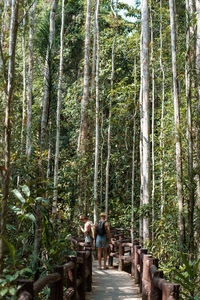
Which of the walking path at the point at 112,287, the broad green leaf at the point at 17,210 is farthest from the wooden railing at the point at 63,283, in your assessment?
the broad green leaf at the point at 17,210

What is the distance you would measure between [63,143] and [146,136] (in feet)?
38.9

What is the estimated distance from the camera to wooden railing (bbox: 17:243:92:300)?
2.83m

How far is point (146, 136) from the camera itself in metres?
9.23

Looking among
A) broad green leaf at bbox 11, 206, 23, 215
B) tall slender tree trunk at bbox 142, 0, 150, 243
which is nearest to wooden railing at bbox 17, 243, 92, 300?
broad green leaf at bbox 11, 206, 23, 215

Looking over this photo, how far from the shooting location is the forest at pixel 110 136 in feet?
16.0

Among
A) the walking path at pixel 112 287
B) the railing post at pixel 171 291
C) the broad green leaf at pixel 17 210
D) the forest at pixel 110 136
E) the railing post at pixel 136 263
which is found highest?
the forest at pixel 110 136

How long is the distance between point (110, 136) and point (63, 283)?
11.6 metres

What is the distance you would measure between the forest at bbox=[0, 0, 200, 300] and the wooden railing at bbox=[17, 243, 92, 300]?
0.60 feet

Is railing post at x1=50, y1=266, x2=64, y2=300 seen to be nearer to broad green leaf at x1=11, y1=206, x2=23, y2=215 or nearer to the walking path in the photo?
broad green leaf at x1=11, y1=206, x2=23, y2=215

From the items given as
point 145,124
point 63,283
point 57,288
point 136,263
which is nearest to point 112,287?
point 136,263

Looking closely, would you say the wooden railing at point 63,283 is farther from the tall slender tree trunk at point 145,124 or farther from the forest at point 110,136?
the tall slender tree trunk at point 145,124

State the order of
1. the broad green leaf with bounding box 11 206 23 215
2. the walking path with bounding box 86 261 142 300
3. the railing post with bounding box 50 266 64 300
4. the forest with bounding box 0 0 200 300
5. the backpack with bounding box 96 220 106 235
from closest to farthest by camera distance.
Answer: the railing post with bounding box 50 266 64 300 < the broad green leaf with bounding box 11 206 23 215 < the forest with bounding box 0 0 200 300 < the walking path with bounding box 86 261 142 300 < the backpack with bounding box 96 220 106 235

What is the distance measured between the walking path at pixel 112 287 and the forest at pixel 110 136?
818mm

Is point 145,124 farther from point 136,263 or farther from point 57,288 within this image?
→ point 57,288
